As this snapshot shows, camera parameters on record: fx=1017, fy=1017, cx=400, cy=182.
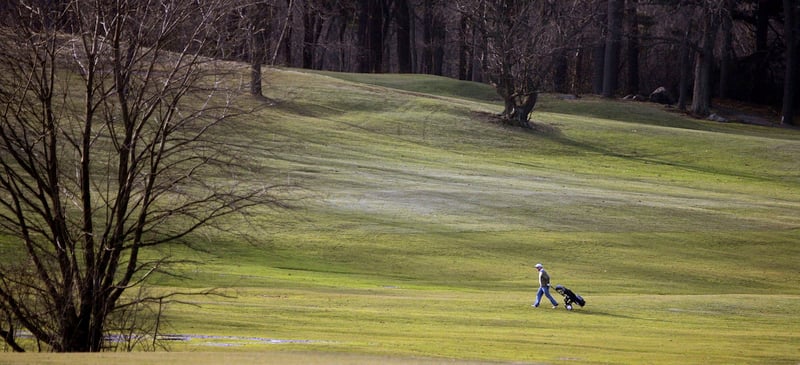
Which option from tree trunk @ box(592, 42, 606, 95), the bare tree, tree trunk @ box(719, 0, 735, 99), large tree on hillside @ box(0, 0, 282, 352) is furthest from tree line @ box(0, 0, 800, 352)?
tree trunk @ box(592, 42, 606, 95)

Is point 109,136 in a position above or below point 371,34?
below

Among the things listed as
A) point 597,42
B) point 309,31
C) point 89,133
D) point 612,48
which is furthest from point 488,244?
point 309,31

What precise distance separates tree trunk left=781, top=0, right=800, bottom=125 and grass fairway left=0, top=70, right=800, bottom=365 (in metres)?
8.22

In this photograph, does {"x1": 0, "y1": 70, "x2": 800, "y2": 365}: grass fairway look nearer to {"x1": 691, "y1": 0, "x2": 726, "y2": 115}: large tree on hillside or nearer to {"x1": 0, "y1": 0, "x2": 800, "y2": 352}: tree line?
{"x1": 0, "y1": 0, "x2": 800, "y2": 352}: tree line

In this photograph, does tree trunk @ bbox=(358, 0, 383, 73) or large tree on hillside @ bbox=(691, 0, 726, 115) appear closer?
large tree on hillside @ bbox=(691, 0, 726, 115)

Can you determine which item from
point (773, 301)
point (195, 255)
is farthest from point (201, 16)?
point (773, 301)

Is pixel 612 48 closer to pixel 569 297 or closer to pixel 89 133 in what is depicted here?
pixel 569 297

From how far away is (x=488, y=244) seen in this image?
34.3 meters

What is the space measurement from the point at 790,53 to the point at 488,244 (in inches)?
1970

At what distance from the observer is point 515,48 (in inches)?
2350

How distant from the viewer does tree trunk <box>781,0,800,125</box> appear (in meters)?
74.5

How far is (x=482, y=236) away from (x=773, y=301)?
35.5 feet

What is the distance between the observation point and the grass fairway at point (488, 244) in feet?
63.8

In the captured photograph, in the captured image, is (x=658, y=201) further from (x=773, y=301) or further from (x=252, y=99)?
(x=252, y=99)
